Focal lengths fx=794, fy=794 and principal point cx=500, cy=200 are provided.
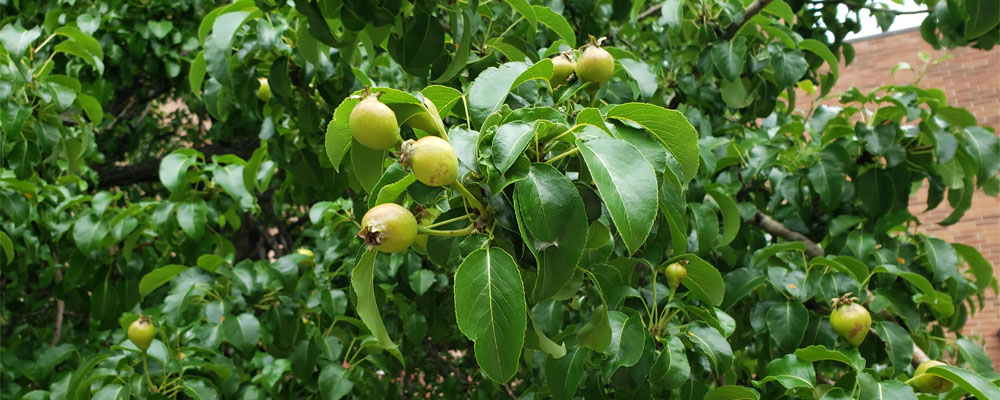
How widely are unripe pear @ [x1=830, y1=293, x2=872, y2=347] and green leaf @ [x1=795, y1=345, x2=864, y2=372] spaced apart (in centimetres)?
9

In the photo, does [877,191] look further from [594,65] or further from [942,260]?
[594,65]

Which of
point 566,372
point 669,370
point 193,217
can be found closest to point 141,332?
point 193,217

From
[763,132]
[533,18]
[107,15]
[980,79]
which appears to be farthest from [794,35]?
[980,79]

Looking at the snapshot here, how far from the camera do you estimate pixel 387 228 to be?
23.0 inches

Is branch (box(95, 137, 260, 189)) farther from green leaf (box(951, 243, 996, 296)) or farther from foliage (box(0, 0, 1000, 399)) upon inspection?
green leaf (box(951, 243, 996, 296))

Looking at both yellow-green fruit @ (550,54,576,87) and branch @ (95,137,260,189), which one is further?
branch @ (95,137,260,189)

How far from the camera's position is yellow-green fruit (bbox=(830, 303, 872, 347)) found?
1028 millimetres

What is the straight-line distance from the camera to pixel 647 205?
580 millimetres

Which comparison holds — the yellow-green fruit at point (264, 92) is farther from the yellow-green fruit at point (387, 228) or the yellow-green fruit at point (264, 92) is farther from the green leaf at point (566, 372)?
the yellow-green fruit at point (387, 228)

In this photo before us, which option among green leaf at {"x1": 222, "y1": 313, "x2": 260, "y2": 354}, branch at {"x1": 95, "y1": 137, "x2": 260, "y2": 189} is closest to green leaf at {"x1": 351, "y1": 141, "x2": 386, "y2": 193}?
green leaf at {"x1": 222, "y1": 313, "x2": 260, "y2": 354}

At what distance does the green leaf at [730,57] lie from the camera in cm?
133

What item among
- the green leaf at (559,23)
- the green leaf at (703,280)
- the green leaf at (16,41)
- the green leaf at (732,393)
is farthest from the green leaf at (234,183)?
the green leaf at (732,393)

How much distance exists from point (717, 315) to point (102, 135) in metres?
2.68

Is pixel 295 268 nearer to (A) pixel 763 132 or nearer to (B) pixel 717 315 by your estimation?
(B) pixel 717 315
